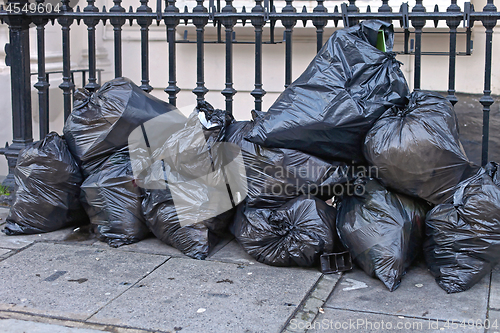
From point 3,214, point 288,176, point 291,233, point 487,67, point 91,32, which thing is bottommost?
point 3,214

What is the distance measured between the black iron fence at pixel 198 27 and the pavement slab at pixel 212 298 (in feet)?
4.61

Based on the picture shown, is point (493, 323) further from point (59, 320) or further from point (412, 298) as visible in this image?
point (59, 320)

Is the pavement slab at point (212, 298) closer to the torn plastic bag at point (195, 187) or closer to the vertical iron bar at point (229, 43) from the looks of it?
the torn plastic bag at point (195, 187)

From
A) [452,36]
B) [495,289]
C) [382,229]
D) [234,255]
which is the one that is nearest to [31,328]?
[234,255]

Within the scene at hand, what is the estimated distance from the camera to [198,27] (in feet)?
13.0

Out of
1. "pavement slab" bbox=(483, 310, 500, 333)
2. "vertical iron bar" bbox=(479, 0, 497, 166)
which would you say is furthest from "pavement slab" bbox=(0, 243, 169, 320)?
"vertical iron bar" bbox=(479, 0, 497, 166)

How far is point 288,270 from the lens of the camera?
10.1ft

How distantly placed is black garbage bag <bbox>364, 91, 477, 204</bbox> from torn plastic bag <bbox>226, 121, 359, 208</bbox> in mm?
265

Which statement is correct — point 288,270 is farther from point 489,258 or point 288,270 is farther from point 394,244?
point 489,258

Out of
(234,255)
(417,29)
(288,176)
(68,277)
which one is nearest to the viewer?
(68,277)

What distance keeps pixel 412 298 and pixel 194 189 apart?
147cm

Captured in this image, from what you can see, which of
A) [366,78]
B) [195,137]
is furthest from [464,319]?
[195,137]

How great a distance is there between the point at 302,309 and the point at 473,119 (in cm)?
490

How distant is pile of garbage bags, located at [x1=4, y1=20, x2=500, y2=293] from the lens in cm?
288
